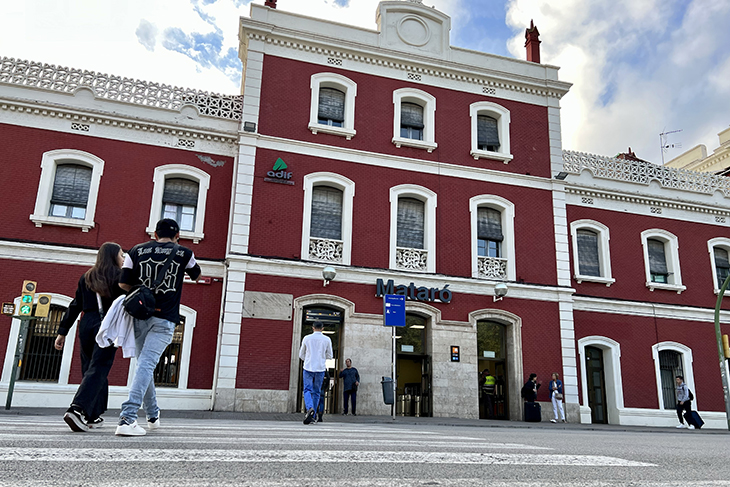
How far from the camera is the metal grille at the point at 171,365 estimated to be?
16.9 metres

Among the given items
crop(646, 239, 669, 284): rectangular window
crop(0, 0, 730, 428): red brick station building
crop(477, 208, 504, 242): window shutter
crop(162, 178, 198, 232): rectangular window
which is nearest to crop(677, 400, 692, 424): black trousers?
crop(0, 0, 730, 428): red brick station building

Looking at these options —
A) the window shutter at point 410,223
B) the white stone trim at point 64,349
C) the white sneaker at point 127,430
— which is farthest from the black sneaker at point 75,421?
the window shutter at point 410,223

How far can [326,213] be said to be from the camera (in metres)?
19.1

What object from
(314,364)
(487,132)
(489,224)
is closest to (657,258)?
(489,224)

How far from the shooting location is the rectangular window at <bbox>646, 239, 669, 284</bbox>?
23219 millimetres

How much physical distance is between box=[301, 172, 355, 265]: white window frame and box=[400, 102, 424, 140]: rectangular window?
126 inches

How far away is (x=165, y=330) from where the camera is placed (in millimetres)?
6035

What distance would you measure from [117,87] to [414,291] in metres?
11.7

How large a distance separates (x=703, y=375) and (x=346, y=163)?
16123 mm

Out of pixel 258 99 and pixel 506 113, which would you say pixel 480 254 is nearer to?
pixel 506 113

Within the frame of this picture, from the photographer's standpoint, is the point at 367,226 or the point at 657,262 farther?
the point at 657,262

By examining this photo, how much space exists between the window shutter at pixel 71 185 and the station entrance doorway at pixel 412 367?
35.2ft

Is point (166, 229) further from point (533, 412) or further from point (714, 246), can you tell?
point (714, 246)

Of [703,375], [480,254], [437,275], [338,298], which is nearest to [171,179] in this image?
[338,298]
